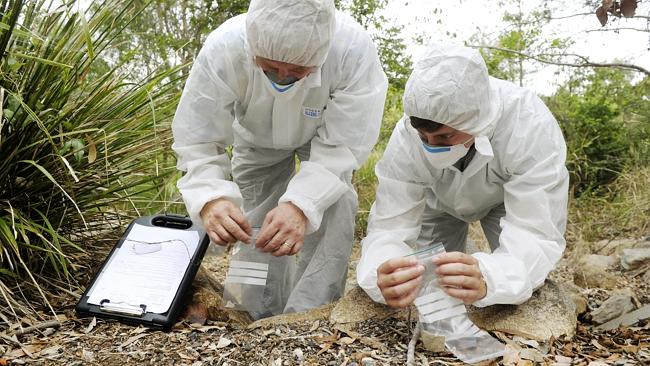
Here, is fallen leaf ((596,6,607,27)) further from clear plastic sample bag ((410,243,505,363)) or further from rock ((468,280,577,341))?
rock ((468,280,577,341))

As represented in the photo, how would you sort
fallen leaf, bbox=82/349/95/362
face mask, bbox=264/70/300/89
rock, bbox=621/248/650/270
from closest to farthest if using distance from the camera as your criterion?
fallen leaf, bbox=82/349/95/362
face mask, bbox=264/70/300/89
rock, bbox=621/248/650/270

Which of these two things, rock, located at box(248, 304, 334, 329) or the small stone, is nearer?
the small stone

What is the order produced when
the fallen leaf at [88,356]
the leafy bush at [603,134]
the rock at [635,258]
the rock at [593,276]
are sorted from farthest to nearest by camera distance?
the leafy bush at [603,134], the rock at [635,258], the rock at [593,276], the fallen leaf at [88,356]

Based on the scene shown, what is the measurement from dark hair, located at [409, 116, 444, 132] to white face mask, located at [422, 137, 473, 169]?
Answer: 0.24 ft

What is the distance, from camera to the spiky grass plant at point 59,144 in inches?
92.5

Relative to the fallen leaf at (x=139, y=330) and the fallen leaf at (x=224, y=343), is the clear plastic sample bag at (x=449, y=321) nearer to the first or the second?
the fallen leaf at (x=224, y=343)

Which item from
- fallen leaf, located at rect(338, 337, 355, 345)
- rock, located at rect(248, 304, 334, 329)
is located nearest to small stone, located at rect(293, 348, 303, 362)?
fallen leaf, located at rect(338, 337, 355, 345)

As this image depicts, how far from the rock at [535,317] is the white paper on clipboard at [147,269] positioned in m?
1.10

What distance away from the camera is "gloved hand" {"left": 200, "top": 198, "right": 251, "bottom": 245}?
2.21 m

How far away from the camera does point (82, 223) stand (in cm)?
273

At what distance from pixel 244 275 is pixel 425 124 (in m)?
0.94

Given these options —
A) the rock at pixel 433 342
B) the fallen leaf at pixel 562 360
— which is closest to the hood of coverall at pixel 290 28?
the rock at pixel 433 342

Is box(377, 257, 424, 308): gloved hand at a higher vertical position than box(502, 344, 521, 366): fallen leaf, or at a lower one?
higher

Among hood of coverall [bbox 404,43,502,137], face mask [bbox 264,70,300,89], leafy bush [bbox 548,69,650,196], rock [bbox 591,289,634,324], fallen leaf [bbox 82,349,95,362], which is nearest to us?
fallen leaf [bbox 82,349,95,362]
